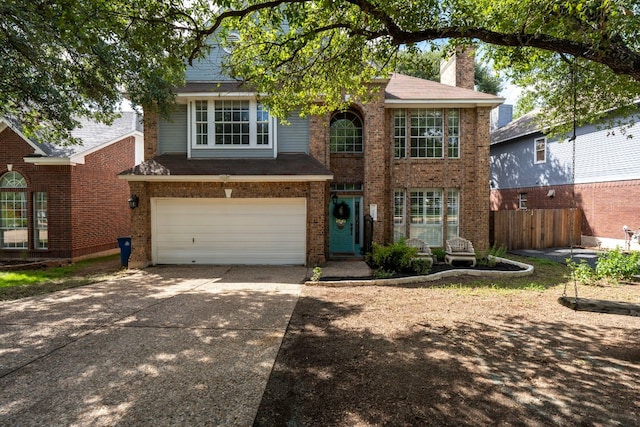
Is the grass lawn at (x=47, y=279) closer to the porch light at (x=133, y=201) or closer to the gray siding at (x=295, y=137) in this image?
the porch light at (x=133, y=201)

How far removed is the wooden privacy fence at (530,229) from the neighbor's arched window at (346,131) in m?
7.37

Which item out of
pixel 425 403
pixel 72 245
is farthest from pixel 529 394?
pixel 72 245

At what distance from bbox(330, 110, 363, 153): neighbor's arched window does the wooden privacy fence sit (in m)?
7.37

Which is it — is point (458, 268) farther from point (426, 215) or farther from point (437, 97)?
point (437, 97)

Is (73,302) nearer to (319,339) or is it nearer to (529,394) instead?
(319,339)

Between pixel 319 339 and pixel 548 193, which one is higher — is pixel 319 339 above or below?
below

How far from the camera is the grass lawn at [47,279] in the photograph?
825 cm

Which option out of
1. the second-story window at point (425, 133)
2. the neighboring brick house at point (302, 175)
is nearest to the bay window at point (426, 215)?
the neighboring brick house at point (302, 175)

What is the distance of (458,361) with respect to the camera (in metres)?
4.32

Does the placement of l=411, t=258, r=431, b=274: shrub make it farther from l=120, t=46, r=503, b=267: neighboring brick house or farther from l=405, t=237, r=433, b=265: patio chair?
l=120, t=46, r=503, b=267: neighboring brick house

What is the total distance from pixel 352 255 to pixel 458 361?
871 cm

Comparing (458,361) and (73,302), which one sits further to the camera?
(73,302)

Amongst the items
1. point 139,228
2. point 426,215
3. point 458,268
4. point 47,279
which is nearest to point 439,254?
point 458,268

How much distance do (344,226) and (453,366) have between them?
9.14 meters
